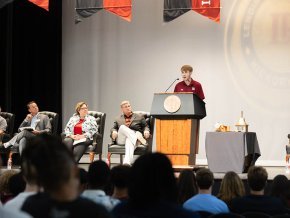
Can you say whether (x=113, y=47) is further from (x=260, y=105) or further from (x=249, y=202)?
(x=249, y=202)

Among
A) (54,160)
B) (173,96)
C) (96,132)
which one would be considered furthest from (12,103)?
(54,160)

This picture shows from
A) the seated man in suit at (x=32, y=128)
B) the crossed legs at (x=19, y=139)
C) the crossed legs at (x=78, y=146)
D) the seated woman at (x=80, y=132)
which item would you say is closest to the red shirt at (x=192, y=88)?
the seated woman at (x=80, y=132)

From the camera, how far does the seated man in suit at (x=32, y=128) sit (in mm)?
7859

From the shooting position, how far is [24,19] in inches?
372

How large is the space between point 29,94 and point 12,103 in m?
0.31

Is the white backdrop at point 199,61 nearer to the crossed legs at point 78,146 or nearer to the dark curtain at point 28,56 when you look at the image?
the dark curtain at point 28,56

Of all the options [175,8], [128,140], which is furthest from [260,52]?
[128,140]

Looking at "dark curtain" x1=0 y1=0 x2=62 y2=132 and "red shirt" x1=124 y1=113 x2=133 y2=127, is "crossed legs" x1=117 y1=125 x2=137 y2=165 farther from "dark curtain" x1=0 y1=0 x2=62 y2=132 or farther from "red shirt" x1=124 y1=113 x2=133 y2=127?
"dark curtain" x1=0 y1=0 x2=62 y2=132

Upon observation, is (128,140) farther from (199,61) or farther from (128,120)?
(199,61)

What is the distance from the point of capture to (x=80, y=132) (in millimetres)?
7727

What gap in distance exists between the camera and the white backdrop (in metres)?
9.21

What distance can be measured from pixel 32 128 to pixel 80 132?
719 millimetres

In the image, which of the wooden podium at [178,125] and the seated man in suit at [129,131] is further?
the seated man in suit at [129,131]

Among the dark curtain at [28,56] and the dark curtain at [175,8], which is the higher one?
the dark curtain at [175,8]
